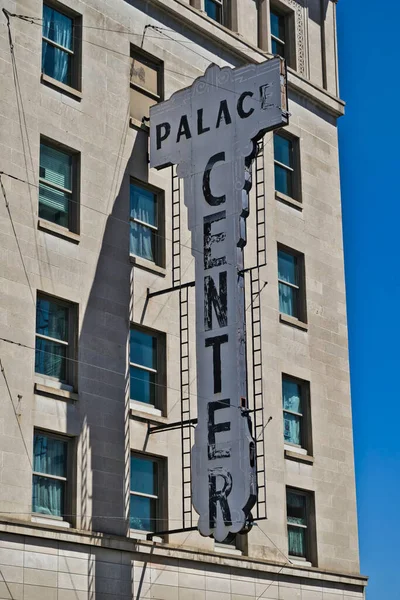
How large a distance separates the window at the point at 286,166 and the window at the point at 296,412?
6.37 m

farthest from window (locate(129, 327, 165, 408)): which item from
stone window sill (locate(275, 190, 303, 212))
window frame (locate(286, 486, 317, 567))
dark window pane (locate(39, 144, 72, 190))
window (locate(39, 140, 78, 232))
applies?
stone window sill (locate(275, 190, 303, 212))

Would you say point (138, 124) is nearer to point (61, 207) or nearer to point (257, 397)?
point (61, 207)

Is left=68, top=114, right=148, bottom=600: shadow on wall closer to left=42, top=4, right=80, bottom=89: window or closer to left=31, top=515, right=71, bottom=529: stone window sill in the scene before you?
left=31, top=515, right=71, bottom=529: stone window sill

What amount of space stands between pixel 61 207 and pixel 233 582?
11.1m

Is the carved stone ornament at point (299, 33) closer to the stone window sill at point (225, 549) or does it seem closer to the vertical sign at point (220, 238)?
the vertical sign at point (220, 238)

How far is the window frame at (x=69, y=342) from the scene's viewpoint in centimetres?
3262

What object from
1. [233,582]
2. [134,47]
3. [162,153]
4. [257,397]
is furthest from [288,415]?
[134,47]

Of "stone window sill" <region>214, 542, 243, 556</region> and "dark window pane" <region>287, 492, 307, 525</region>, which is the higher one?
"dark window pane" <region>287, 492, 307, 525</region>

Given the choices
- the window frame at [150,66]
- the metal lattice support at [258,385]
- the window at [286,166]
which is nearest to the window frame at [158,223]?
the window frame at [150,66]

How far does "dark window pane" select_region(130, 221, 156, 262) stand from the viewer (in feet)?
119

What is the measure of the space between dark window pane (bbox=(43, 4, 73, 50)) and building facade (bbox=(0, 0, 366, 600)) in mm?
46

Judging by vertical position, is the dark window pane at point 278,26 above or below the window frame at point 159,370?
above

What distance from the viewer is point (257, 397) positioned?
38500 mm

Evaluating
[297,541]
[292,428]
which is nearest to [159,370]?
[292,428]
